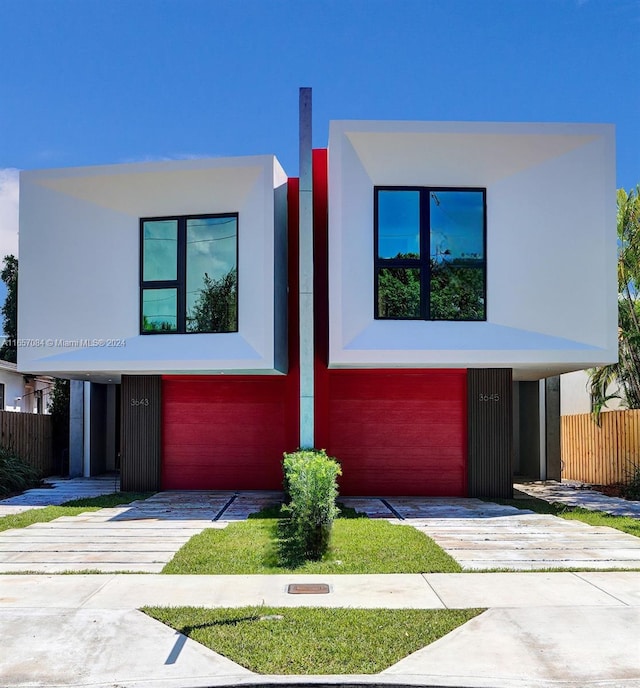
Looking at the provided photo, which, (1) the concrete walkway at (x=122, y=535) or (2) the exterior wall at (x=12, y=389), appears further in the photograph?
(2) the exterior wall at (x=12, y=389)

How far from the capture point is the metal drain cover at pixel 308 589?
7.22 meters

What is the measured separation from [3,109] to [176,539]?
416 inches

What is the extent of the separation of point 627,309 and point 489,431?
562 centimetres

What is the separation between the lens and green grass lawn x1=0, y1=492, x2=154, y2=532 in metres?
11.8

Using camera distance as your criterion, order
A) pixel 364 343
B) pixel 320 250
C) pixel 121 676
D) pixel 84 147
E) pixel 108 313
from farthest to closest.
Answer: pixel 84 147 → pixel 320 250 → pixel 108 313 → pixel 364 343 → pixel 121 676

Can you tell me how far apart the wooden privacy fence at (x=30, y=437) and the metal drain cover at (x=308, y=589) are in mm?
12007

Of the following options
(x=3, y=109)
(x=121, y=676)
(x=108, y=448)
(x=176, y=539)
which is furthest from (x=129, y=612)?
(x=108, y=448)

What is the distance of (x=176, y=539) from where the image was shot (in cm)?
1024

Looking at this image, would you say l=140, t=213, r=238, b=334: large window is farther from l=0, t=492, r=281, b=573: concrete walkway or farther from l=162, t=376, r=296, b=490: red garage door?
l=0, t=492, r=281, b=573: concrete walkway

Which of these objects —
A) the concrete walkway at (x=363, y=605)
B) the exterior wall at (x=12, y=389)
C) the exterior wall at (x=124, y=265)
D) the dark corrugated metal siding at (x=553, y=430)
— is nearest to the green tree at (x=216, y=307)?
the exterior wall at (x=124, y=265)

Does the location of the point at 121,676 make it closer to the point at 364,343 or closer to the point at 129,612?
the point at 129,612

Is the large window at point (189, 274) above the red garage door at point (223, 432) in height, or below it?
above

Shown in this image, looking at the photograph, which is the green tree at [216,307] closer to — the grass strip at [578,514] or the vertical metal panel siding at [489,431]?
the vertical metal panel siding at [489,431]

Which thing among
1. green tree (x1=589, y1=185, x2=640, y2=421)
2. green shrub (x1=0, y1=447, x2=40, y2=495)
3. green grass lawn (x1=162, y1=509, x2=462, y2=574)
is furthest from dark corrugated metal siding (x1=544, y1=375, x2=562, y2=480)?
green shrub (x1=0, y1=447, x2=40, y2=495)
